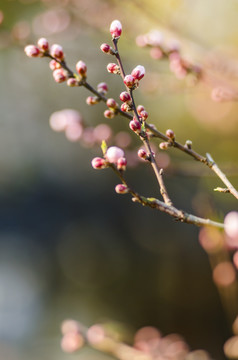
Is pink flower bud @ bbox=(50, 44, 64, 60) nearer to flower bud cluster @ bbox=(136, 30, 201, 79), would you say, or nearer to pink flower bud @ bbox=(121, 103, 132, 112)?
pink flower bud @ bbox=(121, 103, 132, 112)

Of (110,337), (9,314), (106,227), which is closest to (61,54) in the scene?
(110,337)

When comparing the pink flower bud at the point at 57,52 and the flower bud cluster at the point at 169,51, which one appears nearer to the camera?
the pink flower bud at the point at 57,52

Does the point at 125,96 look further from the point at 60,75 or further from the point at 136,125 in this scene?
the point at 60,75

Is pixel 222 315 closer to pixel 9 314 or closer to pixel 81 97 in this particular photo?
pixel 9 314

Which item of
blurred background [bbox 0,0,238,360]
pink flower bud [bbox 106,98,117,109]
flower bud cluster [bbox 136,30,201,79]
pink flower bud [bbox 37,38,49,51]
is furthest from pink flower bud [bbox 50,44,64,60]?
blurred background [bbox 0,0,238,360]

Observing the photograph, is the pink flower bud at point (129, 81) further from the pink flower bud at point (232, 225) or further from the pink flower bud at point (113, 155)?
the pink flower bud at point (232, 225)

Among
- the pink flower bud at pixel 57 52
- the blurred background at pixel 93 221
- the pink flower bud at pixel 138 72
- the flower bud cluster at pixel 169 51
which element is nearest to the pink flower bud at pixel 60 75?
the pink flower bud at pixel 57 52
